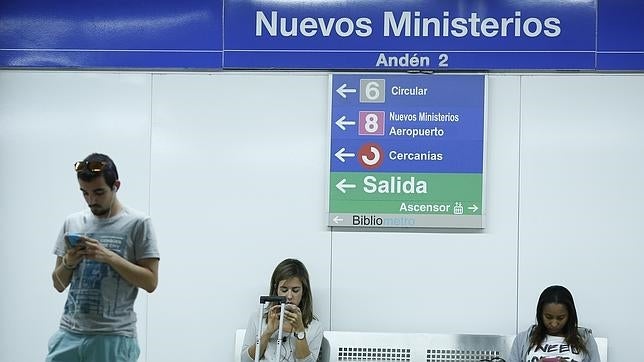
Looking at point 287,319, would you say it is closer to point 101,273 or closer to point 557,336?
point 557,336

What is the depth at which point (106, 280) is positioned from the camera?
14.3 ft

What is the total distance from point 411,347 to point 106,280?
2.56 meters

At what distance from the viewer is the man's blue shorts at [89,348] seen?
4.34m

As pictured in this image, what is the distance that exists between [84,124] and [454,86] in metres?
2.31

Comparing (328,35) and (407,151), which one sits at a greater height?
(328,35)

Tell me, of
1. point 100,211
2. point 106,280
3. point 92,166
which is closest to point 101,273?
point 106,280

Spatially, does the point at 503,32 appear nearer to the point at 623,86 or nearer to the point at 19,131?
the point at 623,86

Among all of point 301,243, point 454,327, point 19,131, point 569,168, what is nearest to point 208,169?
point 301,243

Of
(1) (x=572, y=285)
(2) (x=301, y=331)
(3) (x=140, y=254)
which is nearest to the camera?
(3) (x=140, y=254)

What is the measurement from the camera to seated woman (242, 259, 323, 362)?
600 cm

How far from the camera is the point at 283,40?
6613mm

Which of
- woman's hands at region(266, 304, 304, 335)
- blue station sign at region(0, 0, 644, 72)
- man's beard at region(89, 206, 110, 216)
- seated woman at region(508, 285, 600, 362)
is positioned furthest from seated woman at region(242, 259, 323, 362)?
man's beard at region(89, 206, 110, 216)

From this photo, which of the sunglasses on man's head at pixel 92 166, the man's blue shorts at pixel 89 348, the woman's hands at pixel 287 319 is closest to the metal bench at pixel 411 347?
the woman's hands at pixel 287 319

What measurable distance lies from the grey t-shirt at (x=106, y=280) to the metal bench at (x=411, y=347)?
84.4 inches
